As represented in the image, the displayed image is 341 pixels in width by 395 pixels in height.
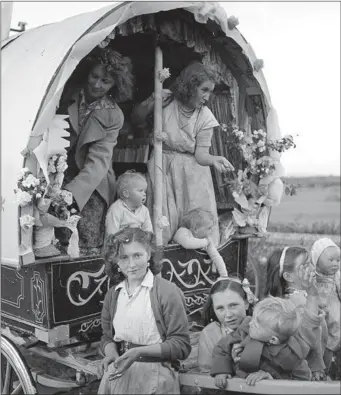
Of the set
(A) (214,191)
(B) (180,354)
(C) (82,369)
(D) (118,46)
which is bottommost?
(C) (82,369)

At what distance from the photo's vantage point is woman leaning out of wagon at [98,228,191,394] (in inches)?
110

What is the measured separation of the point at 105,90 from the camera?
4176 millimetres

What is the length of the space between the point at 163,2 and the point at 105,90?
80cm

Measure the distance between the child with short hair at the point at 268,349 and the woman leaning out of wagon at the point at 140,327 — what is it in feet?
0.85

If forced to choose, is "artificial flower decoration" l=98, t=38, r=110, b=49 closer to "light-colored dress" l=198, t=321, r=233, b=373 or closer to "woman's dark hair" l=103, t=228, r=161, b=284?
"woman's dark hair" l=103, t=228, r=161, b=284

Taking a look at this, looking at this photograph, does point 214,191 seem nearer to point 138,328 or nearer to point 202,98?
point 202,98

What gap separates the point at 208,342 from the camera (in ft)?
10.1

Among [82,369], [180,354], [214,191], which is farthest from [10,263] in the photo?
[214,191]

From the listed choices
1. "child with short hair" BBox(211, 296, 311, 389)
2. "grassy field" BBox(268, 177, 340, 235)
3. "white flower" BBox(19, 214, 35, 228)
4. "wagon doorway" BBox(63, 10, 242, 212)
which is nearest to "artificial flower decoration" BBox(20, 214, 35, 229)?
"white flower" BBox(19, 214, 35, 228)

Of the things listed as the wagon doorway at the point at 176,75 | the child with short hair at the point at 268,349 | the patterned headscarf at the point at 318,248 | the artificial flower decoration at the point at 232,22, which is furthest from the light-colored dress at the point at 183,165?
the child with short hair at the point at 268,349

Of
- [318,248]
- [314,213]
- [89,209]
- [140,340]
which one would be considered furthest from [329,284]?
[314,213]

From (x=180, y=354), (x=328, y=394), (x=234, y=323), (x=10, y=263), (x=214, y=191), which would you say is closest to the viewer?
(x=328, y=394)

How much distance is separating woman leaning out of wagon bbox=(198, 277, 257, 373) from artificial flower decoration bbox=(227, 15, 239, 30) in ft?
6.49

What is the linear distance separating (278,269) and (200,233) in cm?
98
